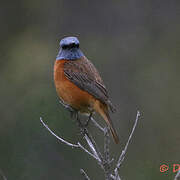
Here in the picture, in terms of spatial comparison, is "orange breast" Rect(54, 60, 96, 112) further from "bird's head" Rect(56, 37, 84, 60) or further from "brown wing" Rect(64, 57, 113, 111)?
"bird's head" Rect(56, 37, 84, 60)

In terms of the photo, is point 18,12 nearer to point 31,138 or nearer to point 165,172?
point 31,138

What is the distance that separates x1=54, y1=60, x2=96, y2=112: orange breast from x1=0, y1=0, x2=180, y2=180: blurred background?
4.05ft

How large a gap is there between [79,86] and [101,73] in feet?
13.0

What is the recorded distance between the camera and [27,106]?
930 cm

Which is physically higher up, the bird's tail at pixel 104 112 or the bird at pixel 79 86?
the bird at pixel 79 86

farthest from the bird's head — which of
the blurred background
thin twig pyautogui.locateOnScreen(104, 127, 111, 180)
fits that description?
thin twig pyautogui.locateOnScreen(104, 127, 111, 180)

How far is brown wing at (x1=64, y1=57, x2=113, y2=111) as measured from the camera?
660cm

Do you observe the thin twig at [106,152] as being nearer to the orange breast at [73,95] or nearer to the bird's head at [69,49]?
the orange breast at [73,95]

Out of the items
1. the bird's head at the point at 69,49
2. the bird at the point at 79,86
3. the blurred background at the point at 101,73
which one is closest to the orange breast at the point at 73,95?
the bird at the point at 79,86

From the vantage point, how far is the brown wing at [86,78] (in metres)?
6.60

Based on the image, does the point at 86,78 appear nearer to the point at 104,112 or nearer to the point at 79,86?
the point at 79,86

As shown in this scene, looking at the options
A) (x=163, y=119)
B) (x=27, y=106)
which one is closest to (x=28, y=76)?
(x=27, y=106)

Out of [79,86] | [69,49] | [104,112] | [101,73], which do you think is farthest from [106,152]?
[101,73]

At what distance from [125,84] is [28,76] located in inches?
79.3
